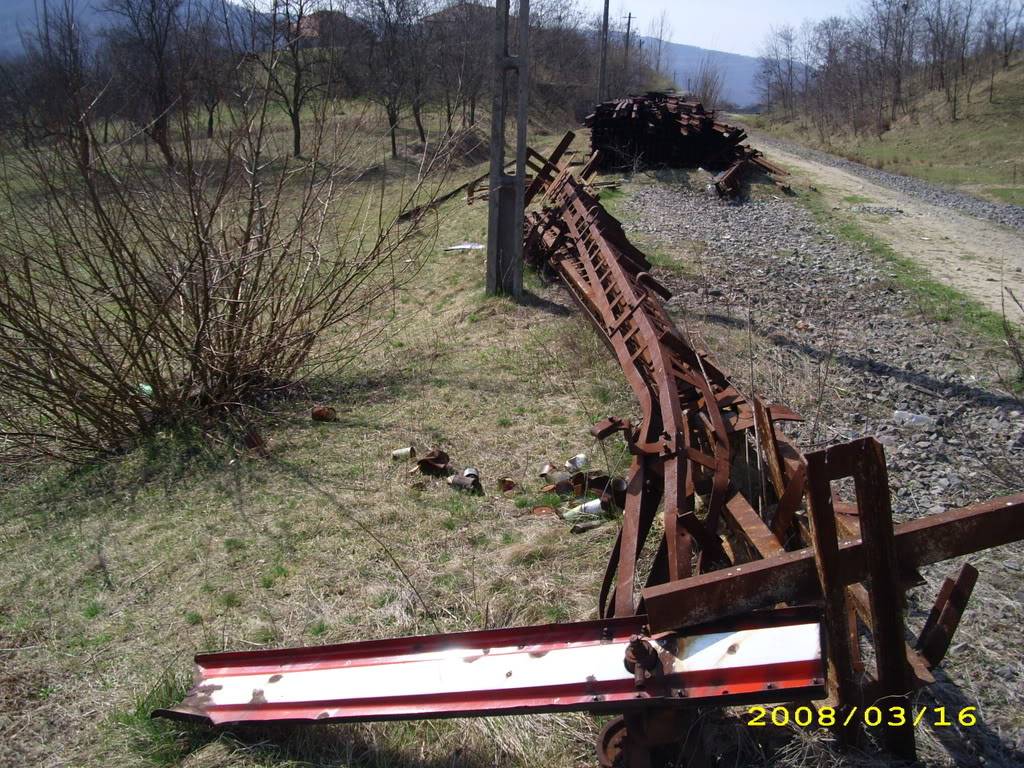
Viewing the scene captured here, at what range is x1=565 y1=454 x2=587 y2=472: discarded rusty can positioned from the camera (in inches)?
184

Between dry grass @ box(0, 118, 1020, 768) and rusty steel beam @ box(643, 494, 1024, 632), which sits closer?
rusty steel beam @ box(643, 494, 1024, 632)

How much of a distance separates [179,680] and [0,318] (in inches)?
145

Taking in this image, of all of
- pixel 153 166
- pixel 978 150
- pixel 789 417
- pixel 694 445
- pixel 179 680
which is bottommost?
pixel 179 680

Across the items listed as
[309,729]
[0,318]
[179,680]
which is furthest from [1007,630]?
[0,318]

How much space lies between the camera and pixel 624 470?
464cm

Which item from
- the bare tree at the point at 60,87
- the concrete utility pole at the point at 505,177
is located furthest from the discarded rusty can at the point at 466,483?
the concrete utility pole at the point at 505,177

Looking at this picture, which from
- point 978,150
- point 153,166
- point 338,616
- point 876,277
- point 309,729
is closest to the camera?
point 309,729

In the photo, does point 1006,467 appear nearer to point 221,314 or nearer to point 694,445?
point 694,445

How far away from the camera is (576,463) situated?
15.4 feet

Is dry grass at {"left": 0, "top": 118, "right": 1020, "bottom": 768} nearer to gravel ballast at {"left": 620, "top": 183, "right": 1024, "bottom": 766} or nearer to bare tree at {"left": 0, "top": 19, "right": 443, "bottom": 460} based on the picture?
gravel ballast at {"left": 620, "top": 183, "right": 1024, "bottom": 766}

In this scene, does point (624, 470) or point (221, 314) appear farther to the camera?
point (221, 314)

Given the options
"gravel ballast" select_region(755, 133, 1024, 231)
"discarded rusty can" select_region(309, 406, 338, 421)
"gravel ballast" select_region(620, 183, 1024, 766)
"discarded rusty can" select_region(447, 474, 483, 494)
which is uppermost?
"gravel ballast" select_region(755, 133, 1024, 231)
